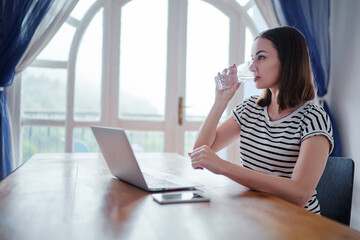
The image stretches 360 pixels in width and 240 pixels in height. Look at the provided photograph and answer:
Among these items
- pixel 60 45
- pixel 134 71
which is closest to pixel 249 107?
pixel 134 71

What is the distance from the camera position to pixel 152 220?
2.56 ft

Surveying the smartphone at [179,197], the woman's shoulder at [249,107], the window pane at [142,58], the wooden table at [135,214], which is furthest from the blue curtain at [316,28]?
the smartphone at [179,197]

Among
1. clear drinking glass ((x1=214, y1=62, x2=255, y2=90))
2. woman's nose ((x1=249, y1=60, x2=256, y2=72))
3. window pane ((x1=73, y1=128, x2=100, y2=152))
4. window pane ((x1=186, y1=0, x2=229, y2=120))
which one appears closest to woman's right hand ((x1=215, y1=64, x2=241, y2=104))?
clear drinking glass ((x1=214, y1=62, x2=255, y2=90))

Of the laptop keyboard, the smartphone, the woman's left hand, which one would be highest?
the woman's left hand

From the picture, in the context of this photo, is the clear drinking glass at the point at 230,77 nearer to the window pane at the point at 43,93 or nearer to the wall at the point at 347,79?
the wall at the point at 347,79

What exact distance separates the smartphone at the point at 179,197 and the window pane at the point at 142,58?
2232 millimetres

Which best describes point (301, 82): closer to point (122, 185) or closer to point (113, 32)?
point (122, 185)

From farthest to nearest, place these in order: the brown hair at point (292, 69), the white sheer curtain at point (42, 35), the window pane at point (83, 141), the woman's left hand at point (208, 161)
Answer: the window pane at point (83, 141) < the white sheer curtain at point (42, 35) < the brown hair at point (292, 69) < the woman's left hand at point (208, 161)

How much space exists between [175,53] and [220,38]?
Result: 1.52ft

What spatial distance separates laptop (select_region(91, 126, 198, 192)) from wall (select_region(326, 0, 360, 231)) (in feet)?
6.67

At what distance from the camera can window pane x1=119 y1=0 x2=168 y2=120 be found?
124 inches

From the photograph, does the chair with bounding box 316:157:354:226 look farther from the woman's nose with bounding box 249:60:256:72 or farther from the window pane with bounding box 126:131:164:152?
the window pane with bounding box 126:131:164:152

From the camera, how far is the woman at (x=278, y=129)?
1152 mm

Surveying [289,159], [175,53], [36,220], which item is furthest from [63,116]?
[36,220]
